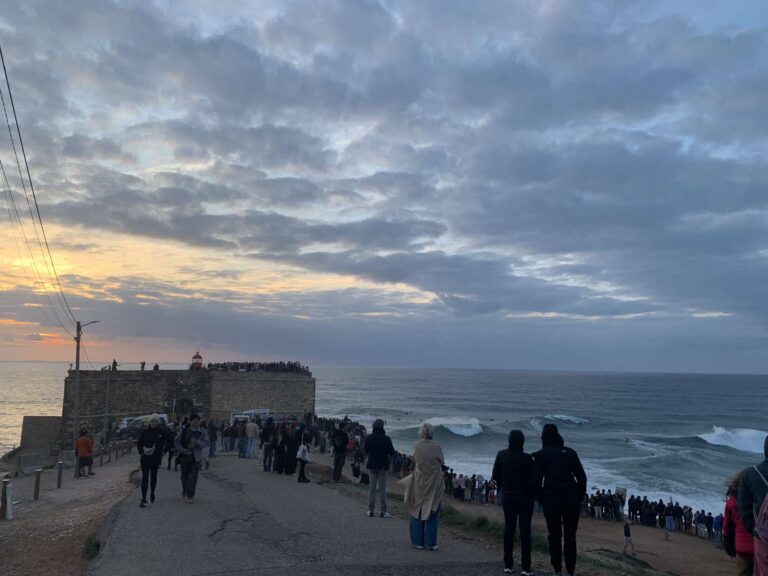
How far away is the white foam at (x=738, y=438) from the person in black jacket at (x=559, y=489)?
5311cm

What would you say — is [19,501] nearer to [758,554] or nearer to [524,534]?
[524,534]

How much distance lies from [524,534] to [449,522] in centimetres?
275

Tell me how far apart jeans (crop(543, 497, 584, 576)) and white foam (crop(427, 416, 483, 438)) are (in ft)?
155

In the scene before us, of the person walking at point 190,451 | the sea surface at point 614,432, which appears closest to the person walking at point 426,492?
the person walking at point 190,451

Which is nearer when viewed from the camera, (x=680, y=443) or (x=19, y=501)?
(x=19, y=501)

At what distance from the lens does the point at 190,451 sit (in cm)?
909

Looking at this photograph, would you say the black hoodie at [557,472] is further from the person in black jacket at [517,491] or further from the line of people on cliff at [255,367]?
the line of people on cliff at [255,367]

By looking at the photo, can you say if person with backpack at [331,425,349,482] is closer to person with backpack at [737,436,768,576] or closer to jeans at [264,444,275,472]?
jeans at [264,444,275,472]

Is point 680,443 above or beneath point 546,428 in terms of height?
beneath

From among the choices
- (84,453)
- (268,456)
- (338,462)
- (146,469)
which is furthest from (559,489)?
(84,453)

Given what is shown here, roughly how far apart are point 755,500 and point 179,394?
3266cm

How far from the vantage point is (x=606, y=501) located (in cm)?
2259

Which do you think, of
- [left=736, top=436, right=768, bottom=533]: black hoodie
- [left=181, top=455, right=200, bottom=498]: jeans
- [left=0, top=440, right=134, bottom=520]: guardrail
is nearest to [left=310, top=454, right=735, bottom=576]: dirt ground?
[left=736, top=436, right=768, bottom=533]: black hoodie

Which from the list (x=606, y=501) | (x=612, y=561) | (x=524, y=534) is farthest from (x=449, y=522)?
(x=606, y=501)
